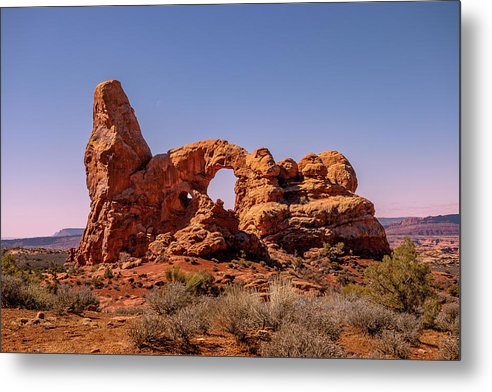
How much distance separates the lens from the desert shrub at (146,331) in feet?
22.8

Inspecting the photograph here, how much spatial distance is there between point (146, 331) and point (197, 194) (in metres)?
16.5

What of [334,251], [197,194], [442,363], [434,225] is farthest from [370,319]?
[197,194]

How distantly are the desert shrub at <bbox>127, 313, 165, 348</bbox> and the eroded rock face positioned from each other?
1494 centimetres

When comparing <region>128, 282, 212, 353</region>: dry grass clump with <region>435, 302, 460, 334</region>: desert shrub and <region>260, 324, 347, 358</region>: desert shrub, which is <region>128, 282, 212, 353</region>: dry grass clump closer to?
<region>260, 324, 347, 358</region>: desert shrub

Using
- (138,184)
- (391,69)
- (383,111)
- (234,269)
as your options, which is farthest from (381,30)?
(138,184)

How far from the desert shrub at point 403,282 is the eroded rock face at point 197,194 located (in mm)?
12872

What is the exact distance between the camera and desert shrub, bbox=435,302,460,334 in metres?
6.95

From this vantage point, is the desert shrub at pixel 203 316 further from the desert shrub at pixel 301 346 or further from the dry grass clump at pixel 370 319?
the dry grass clump at pixel 370 319

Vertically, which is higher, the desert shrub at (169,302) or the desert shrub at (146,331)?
the desert shrub at (169,302)

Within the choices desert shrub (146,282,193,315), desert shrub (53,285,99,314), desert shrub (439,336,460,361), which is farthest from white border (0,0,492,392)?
desert shrub (53,285,99,314)

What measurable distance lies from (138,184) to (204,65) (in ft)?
51.4

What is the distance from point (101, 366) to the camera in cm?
704

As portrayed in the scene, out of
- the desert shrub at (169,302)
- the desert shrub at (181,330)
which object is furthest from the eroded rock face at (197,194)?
the desert shrub at (181,330)

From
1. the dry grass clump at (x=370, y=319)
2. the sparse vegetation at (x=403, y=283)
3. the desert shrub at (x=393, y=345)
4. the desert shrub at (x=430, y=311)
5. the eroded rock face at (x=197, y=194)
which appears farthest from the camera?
the eroded rock face at (x=197, y=194)
